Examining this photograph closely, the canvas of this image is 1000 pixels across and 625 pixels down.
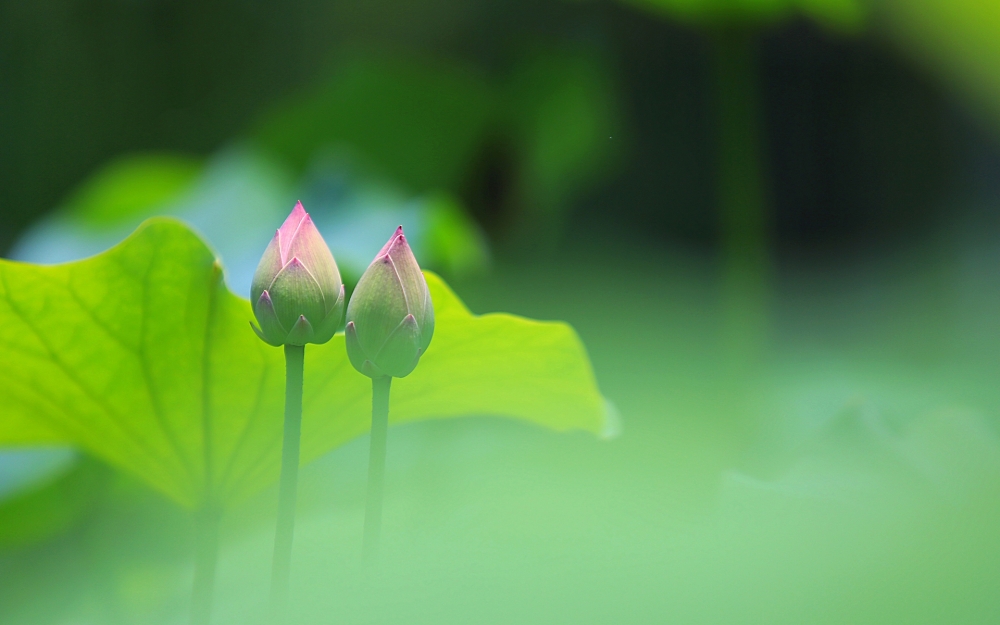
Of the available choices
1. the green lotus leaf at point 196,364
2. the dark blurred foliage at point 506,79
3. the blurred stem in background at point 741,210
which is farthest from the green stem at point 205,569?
the dark blurred foliage at point 506,79

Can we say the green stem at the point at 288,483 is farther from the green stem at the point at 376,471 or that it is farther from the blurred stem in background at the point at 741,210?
the blurred stem in background at the point at 741,210

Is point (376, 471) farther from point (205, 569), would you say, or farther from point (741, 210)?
point (741, 210)

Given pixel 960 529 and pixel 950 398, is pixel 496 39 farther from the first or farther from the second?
pixel 960 529

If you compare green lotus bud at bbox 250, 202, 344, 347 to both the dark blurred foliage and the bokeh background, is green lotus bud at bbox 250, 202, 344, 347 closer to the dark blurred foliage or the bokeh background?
the bokeh background

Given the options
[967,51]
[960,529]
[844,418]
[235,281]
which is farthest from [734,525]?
[967,51]

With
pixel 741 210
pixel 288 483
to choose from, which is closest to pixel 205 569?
pixel 288 483
